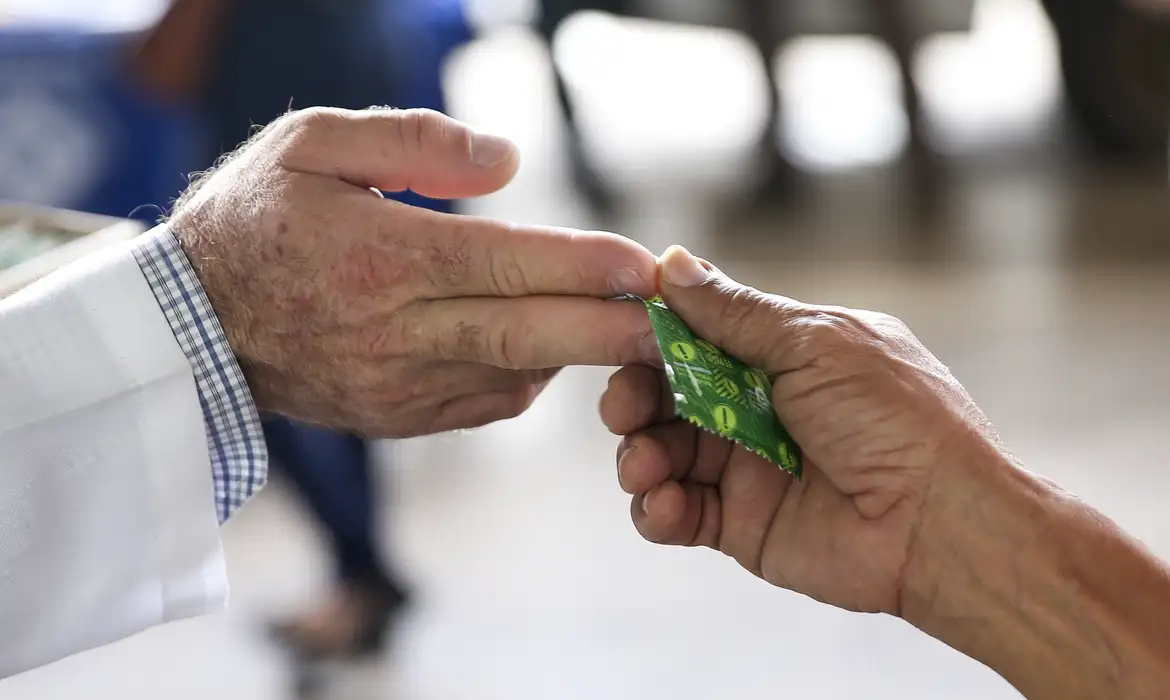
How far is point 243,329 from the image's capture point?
1.00 m

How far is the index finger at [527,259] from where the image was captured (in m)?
0.95

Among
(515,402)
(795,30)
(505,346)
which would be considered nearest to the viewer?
(505,346)

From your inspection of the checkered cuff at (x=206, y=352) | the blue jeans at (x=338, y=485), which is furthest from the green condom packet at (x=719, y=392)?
the blue jeans at (x=338, y=485)

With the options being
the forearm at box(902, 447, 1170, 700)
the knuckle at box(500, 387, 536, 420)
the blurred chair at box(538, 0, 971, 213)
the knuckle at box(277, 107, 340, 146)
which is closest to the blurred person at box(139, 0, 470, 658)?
the knuckle at box(500, 387, 536, 420)

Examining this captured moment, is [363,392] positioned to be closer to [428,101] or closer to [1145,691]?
[1145,691]

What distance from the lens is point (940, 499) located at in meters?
0.90

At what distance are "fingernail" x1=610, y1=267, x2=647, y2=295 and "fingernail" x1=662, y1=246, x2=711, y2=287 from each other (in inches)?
0.9

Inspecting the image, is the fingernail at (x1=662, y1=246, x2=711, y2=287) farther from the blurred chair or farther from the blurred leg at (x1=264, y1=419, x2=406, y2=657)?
the blurred chair

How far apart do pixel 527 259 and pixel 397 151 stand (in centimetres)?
16

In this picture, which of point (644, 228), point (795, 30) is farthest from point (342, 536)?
point (795, 30)

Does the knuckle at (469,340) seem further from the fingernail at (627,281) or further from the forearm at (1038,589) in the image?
the forearm at (1038,589)

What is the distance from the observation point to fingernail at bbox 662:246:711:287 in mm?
939

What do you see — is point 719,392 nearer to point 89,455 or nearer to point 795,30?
point 89,455

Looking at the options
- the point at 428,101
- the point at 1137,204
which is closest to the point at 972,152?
the point at 1137,204
